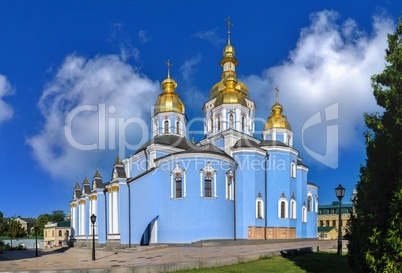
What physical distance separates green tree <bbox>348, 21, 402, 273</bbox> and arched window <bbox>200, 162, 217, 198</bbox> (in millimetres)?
18364

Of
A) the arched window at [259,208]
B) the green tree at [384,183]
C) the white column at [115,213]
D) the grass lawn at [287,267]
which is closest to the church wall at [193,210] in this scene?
the arched window at [259,208]

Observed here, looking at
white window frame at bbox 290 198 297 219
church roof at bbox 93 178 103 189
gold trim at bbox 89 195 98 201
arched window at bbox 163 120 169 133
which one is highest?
arched window at bbox 163 120 169 133

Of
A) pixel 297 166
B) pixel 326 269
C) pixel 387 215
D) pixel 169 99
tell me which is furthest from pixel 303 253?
pixel 169 99

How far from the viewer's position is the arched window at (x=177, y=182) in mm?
26891

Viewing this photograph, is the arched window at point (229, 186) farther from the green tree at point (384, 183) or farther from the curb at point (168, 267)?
the green tree at point (384, 183)

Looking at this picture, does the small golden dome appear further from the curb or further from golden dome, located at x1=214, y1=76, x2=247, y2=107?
the curb

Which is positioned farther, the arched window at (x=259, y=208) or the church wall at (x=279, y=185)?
the church wall at (x=279, y=185)

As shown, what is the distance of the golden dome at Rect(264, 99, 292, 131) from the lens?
119 feet

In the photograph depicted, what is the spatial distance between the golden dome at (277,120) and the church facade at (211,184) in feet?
0.32

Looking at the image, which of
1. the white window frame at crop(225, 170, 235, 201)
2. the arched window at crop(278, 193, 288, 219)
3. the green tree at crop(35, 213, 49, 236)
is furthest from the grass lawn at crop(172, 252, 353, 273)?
the green tree at crop(35, 213, 49, 236)

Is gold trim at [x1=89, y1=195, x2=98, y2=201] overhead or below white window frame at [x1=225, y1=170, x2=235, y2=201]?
below

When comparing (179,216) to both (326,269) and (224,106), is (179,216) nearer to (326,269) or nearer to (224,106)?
(224,106)

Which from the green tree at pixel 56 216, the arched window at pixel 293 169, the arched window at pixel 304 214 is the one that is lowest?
the green tree at pixel 56 216

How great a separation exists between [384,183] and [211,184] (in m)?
19.5
